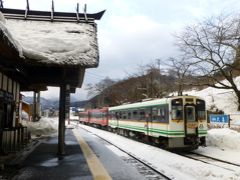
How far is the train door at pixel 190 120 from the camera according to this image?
1830cm

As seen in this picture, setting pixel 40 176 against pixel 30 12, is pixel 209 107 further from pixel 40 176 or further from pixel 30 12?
pixel 40 176

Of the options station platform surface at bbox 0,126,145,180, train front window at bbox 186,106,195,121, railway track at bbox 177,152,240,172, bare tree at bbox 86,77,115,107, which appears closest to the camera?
station platform surface at bbox 0,126,145,180

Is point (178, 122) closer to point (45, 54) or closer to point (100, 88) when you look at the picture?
point (45, 54)

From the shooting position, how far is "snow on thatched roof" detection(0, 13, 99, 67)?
11.6 metres

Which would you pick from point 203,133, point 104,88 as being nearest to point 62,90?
point 203,133

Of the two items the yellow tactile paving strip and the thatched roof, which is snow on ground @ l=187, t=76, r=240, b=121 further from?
the yellow tactile paving strip

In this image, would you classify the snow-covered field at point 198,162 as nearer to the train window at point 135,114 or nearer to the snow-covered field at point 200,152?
the snow-covered field at point 200,152

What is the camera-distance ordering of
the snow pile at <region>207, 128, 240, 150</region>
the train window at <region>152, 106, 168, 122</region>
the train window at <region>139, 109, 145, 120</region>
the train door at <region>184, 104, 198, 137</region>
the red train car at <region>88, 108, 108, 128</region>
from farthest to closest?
the red train car at <region>88, 108, 108, 128</region>, the train window at <region>139, 109, 145, 120</region>, the snow pile at <region>207, 128, 240, 150</region>, the train window at <region>152, 106, 168, 122</region>, the train door at <region>184, 104, 198, 137</region>

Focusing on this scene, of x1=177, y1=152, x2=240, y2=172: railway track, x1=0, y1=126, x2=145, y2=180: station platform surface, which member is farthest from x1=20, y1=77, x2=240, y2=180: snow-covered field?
Answer: x1=0, y1=126, x2=145, y2=180: station platform surface

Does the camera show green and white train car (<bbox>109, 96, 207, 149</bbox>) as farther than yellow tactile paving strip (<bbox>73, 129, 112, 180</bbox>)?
Yes

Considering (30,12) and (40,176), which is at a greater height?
(30,12)

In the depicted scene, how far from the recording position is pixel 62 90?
14.1m

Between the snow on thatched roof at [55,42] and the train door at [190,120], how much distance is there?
611 centimetres

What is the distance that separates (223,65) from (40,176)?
19183 millimetres
